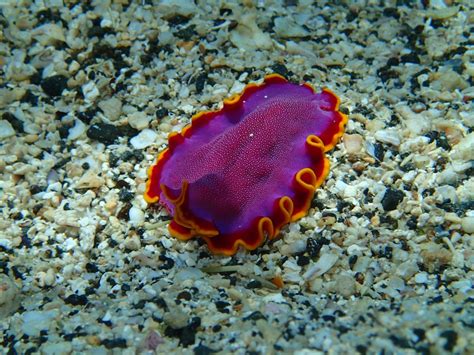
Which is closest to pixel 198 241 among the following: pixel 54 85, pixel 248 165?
pixel 248 165

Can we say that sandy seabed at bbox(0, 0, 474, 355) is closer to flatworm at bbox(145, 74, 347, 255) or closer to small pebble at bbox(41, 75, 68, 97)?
small pebble at bbox(41, 75, 68, 97)

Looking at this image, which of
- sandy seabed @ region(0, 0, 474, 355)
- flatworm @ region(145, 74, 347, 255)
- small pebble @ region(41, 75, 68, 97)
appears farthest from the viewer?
small pebble @ region(41, 75, 68, 97)

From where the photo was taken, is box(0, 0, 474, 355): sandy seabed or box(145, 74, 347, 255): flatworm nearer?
box(0, 0, 474, 355): sandy seabed

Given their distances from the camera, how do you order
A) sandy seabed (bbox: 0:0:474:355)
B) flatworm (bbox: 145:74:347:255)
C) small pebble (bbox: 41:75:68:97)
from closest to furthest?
sandy seabed (bbox: 0:0:474:355) < flatworm (bbox: 145:74:347:255) < small pebble (bbox: 41:75:68:97)

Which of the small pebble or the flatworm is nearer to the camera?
the flatworm

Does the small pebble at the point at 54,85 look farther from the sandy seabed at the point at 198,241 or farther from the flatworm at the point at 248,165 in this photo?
the flatworm at the point at 248,165

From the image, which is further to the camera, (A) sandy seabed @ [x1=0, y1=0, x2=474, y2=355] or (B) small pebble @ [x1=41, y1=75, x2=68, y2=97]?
(B) small pebble @ [x1=41, y1=75, x2=68, y2=97]

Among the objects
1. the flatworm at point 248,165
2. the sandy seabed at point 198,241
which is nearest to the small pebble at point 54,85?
the sandy seabed at point 198,241

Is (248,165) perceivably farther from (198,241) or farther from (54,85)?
(54,85)

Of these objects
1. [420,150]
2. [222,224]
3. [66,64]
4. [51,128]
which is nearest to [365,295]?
[222,224]

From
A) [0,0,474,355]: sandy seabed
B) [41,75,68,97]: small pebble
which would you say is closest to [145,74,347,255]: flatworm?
[0,0,474,355]: sandy seabed

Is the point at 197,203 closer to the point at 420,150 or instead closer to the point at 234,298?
the point at 234,298
